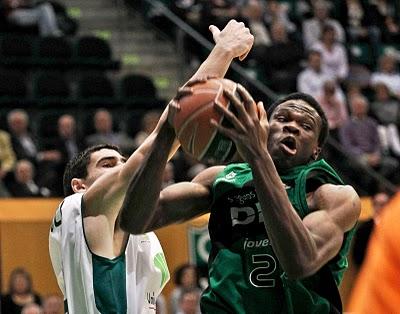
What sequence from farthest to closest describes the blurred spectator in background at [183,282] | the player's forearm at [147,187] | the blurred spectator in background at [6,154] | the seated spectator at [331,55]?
the seated spectator at [331,55]
the blurred spectator in background at [6,154]
the blurred spectator in background at [183,282]
the player's forearm at [147,187]

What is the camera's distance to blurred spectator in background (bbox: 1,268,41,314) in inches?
372

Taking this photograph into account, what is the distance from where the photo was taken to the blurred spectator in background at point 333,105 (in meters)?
13.3

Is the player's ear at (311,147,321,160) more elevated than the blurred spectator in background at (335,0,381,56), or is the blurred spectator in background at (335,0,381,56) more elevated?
the player's ear at (311,147,321,160)

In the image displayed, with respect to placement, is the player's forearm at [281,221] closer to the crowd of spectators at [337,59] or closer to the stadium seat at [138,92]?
the crowd of spectators at [337,59]

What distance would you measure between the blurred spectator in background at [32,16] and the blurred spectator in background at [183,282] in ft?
16.4

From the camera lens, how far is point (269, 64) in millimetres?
14469

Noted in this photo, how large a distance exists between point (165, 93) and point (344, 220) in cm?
1077

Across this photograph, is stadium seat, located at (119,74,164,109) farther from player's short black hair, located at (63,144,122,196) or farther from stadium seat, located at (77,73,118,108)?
player's short black hair, located at (63,144,122,196)

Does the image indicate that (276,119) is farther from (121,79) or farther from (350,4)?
(350,4)

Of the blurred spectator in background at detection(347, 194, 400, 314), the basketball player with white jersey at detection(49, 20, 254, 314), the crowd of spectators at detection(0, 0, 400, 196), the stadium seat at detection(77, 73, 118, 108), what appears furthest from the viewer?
the stadium seat at detection(77, 73, 118, 108)

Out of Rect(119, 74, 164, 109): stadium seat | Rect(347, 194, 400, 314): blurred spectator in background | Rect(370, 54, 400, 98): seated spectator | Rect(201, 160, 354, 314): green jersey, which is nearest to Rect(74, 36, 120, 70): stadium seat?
Rect(119, 74, 164, 109): stadium seat

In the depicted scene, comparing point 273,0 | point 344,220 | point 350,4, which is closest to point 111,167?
point 344,220

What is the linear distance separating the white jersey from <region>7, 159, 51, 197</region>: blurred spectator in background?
6.07 m

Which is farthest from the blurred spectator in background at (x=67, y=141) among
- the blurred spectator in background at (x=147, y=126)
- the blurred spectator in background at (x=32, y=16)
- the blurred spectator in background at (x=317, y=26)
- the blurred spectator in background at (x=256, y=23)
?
the blurred spectator in background at (x=317, y=26)
